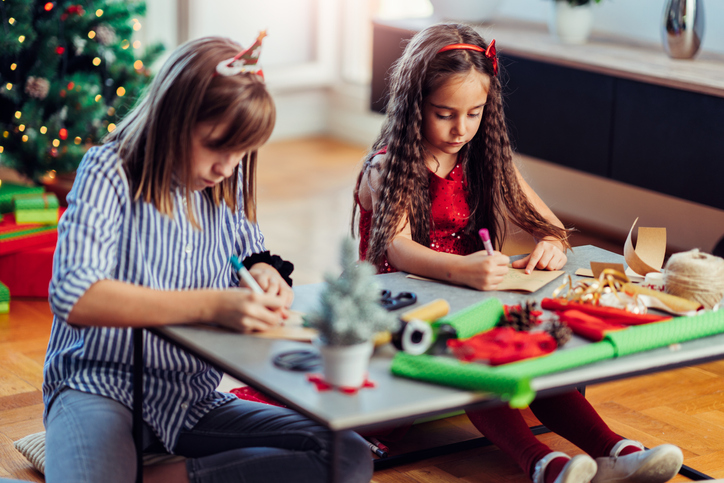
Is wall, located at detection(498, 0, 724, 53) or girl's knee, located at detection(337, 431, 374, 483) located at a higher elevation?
wall, located at detection(498, 0, 724, 53)

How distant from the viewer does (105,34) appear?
3.07 metres

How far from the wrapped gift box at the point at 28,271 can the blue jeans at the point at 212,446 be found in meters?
1.41

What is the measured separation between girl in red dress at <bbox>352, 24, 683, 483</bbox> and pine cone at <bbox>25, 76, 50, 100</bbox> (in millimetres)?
1501

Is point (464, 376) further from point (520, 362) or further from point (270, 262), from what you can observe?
point (270, 262)

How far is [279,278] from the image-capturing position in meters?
1.42

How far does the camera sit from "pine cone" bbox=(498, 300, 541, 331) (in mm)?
1268

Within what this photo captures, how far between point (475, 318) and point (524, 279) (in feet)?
0.95

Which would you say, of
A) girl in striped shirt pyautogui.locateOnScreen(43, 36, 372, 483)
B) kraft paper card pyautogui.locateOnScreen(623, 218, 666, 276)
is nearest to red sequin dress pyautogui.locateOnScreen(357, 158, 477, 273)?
kraft paper card pyautogui.locateOnScreen(623, 218, 666, 276)

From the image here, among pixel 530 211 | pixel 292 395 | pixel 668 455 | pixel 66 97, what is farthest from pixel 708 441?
pixel 66 97

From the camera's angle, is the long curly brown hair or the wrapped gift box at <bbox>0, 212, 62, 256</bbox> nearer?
the long curly brown hair

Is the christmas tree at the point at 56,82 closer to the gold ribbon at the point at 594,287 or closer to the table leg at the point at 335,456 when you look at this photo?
the gold ribbon at the point at 594,287

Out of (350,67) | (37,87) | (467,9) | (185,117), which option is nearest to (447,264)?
(185,117)

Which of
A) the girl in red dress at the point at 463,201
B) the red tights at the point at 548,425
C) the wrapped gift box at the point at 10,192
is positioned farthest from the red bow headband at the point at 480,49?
the wrapped gift box at the point at 10,192

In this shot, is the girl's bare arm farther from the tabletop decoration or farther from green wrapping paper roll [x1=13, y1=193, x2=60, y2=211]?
the tabletop decoration
